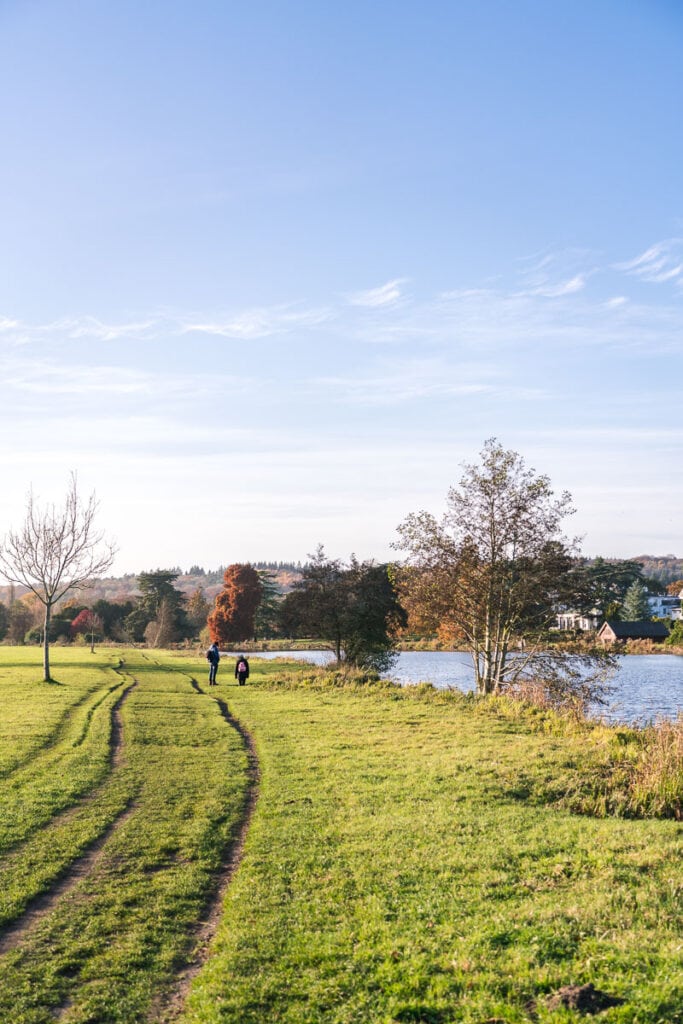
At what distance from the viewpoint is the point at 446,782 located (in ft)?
44.7

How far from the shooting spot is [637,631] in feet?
279

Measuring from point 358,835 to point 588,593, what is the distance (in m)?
19.7

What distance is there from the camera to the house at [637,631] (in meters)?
83.9

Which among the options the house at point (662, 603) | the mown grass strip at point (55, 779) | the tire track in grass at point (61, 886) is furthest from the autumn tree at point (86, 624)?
the house at point (662, 603)

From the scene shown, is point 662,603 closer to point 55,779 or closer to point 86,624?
point 86,624

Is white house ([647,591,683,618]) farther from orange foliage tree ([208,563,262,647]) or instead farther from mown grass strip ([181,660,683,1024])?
mown grass strip ([181,660,683,1024])

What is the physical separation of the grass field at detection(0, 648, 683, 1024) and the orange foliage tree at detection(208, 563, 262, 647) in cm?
5828

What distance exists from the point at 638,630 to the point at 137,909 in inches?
3404

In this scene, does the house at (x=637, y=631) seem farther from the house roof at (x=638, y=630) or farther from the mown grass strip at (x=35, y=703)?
the mown grass strip at (x=35, y=703)

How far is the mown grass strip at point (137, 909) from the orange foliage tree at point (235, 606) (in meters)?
60.5

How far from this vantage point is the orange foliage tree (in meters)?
76.1

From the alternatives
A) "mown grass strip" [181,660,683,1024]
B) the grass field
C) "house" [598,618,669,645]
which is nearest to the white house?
"house" [598,618,669,645]

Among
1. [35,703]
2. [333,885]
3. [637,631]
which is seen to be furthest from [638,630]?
[333,885]

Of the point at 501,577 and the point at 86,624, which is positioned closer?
the point at 501,577
